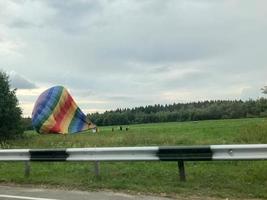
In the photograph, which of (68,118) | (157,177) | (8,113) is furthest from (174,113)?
(157,177)

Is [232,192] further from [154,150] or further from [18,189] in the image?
[18,189]

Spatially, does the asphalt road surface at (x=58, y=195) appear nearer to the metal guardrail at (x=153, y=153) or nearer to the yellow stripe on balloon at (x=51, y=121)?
the metal guardrail at (x=153, y=153)

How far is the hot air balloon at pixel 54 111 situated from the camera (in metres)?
48.5

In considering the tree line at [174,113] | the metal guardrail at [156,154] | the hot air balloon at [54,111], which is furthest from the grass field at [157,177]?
the tree line at [174,113]

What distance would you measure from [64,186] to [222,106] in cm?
10167

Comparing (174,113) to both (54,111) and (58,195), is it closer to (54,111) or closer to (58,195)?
(54,111)

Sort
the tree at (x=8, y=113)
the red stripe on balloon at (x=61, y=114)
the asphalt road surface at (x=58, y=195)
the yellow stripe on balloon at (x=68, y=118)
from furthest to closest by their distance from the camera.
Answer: the yellow stripe on balloon at (x=68, y=118) < the red stripe on balloon at (x=61, y=114) < the tree at (x=8, y=113) < the asphalt road surface at (x=58, y=195)

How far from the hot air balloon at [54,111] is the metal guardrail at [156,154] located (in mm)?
35290

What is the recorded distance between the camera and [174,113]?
4906 inches

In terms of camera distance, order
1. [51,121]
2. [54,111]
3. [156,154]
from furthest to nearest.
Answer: [54,111] → [51,121] → [156,154]

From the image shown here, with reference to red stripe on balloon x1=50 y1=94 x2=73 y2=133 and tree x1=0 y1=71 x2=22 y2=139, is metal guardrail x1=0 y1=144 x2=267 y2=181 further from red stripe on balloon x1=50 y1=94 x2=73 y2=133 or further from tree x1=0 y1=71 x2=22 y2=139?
red stripe on balloon x1=50 y1=94 x2=73 y2=133

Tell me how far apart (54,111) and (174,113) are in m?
77.2

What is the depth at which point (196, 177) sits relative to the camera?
1228 centimetres

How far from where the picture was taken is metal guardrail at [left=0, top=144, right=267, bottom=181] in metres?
10.9
